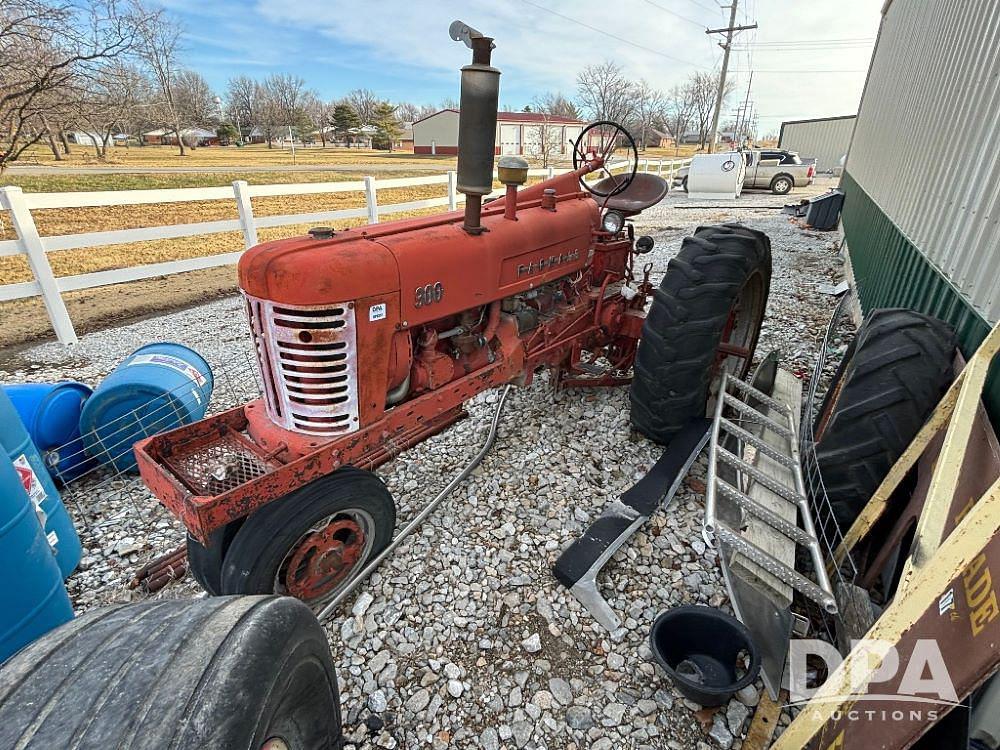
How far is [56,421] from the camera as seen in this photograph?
295 centimetres

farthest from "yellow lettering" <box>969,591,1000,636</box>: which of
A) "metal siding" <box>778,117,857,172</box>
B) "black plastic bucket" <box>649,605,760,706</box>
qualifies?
"metal siding" <box>778,117,857,172</box>

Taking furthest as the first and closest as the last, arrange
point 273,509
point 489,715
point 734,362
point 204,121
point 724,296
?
point 204,121 → point 734,362 → point 724,296 → point 273,509 → point 489,715

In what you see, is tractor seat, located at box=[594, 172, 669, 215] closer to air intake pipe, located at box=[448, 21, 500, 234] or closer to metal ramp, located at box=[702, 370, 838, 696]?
metal ramp, located at box=[702, 370, 838, 696]

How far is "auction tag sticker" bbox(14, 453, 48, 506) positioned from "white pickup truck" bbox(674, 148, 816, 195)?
2073 centimetres

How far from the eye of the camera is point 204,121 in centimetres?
5909

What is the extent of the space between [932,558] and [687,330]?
178 centimetres

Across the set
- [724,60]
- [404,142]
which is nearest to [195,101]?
[404,142]

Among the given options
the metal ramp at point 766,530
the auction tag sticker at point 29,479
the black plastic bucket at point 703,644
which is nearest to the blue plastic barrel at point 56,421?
the auction tag sticker at point 29,479

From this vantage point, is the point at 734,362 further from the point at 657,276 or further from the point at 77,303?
the point at 77,303

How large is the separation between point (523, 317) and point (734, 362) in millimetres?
1848

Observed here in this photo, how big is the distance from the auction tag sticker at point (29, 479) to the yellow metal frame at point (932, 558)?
2.83m

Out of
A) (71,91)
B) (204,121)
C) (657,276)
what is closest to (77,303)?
(657,276)

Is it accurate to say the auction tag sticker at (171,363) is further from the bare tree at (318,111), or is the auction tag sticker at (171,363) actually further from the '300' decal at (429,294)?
the bare tree at (318,111)

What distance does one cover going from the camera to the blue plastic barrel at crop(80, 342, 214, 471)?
2891 millimetres
